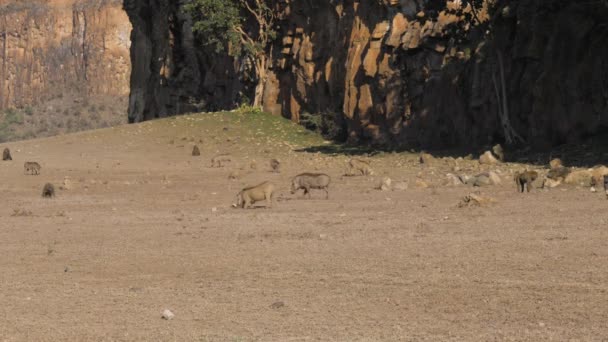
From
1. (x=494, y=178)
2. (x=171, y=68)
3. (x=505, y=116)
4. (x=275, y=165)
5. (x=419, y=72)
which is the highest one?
(x=171, y=68)

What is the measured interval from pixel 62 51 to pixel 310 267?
188013 millimetres

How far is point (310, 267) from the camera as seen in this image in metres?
14.2

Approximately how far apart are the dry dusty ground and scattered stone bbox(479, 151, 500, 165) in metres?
4.15

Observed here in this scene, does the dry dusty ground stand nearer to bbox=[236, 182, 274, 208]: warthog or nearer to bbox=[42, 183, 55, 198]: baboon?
bbox=[236, 182, 274, 208]: warthog

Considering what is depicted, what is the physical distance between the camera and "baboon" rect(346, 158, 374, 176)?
102 ft

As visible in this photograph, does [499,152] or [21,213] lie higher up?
[499,152]

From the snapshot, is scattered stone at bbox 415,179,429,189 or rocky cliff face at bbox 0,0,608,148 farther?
rocky cliff face at bbox 0,0,608,148

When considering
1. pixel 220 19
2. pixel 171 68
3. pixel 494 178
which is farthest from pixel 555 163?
pixel 171 68

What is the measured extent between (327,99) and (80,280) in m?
35.3

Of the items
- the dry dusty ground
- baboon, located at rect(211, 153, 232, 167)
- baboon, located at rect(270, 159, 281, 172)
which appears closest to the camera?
the dry dusty ground

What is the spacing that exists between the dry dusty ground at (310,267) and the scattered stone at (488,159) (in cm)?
415

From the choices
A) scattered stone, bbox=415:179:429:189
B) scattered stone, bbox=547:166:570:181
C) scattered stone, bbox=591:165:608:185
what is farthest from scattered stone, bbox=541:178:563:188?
scattered stone, bbox=415:179:429:189

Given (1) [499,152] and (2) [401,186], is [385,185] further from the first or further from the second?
(1) [499,152]

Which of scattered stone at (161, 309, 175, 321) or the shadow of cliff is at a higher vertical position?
the shadow of cliff
